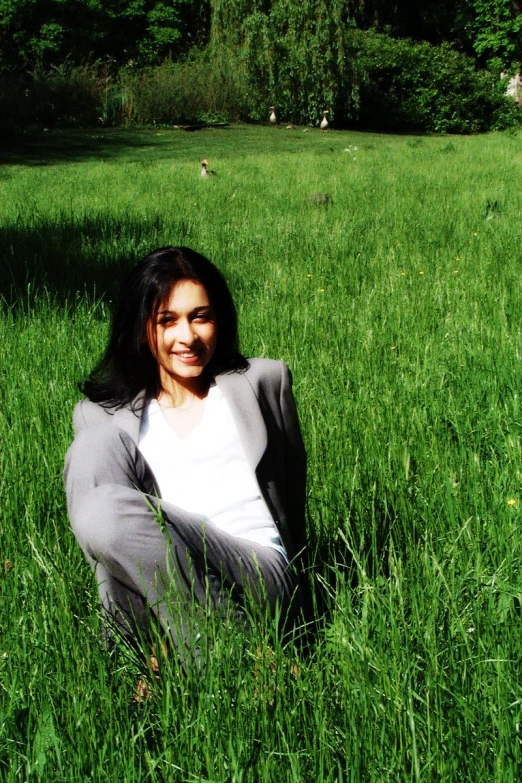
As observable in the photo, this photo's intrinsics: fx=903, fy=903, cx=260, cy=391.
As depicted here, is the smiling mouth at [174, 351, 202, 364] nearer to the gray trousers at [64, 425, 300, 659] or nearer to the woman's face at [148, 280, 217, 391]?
the woman's face at [148, 280, 217, 391]

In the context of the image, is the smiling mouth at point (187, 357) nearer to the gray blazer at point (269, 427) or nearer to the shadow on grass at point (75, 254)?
the gray blazer at point (269, 427)

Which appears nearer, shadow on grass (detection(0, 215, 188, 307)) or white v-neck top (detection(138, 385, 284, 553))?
white v-neck top (detection(138, 385, 284, 553))

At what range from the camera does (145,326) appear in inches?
88.3

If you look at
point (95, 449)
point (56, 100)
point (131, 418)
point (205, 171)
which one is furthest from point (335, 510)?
point (56, 100)

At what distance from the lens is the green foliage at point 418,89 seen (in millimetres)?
24766

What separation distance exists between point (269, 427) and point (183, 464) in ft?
0.75

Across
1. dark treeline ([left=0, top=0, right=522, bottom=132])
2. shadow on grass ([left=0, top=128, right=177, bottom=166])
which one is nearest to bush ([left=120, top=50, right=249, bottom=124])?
dark treeline ([left=0, top=0, right=522, bottom=132])

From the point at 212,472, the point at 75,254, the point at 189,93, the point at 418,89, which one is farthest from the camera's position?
the point at 418,89

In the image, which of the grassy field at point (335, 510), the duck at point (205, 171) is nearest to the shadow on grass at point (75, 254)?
the grassy field at point (335, 510)

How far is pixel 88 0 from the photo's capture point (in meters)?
34.3

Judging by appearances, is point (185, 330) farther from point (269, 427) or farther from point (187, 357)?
point (269, 427)

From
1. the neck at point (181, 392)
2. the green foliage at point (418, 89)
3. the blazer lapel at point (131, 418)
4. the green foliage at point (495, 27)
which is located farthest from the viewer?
the green foliage at point (495, 27)

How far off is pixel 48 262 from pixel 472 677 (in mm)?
5062

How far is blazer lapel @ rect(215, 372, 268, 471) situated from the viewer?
2.09m
